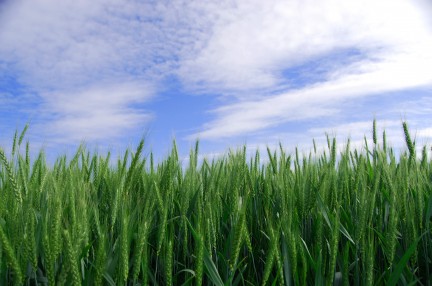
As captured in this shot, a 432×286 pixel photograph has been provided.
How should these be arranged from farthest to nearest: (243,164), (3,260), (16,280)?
(243,164) < (3,260) < (16,280)

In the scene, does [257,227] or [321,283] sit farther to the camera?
[257,227]

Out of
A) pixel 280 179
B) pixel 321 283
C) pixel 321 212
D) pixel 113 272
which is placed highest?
pixel 280 179

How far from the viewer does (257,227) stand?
2146 mm

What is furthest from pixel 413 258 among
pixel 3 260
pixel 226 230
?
pixel 3 260

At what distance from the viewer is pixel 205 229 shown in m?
1.73

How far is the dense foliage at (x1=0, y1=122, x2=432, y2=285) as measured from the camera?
58.0 inches

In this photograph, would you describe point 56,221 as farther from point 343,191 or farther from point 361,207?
point 343,191

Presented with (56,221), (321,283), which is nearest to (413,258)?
(321,283)

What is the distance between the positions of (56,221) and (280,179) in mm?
1205

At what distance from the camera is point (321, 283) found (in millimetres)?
1635

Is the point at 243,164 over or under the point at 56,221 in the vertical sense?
over

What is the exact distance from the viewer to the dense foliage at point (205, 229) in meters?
1.47

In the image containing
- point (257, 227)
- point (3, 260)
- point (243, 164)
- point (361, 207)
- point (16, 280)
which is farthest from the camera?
point (243, 164)

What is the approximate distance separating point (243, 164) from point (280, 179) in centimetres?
26
